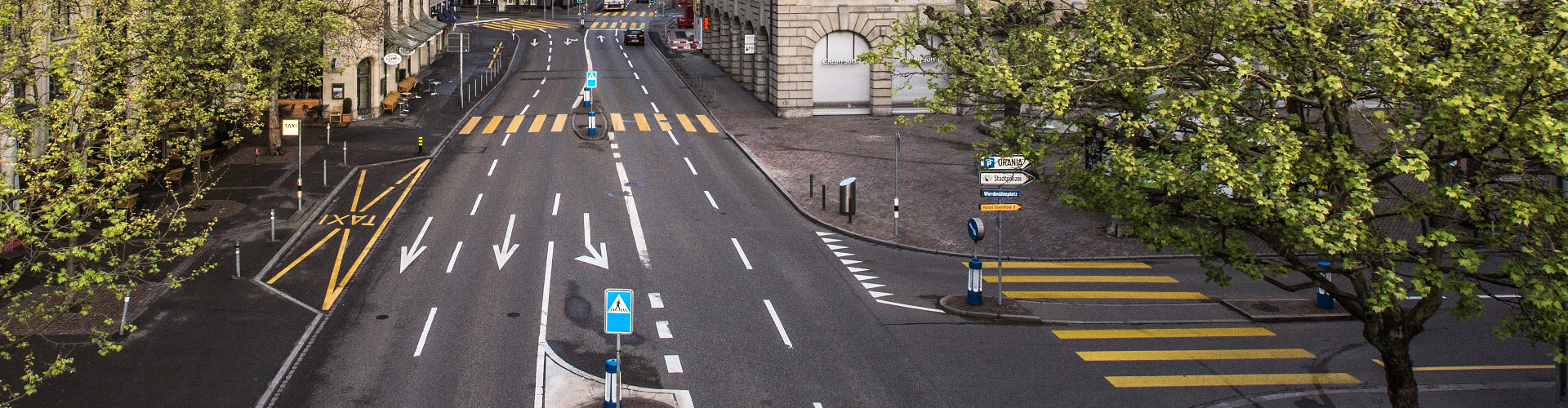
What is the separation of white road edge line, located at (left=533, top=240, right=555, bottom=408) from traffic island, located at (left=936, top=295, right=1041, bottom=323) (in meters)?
7.68

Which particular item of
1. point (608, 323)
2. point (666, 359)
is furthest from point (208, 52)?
point (608, 323)

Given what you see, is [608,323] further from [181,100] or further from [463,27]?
[463,27]

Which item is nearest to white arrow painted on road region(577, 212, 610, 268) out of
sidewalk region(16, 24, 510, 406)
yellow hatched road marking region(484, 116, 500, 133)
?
sidewalk region(16, 24, 510, 406)

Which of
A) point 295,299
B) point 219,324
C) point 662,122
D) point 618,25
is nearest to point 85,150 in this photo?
point 219,324

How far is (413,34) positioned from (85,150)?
44.3m

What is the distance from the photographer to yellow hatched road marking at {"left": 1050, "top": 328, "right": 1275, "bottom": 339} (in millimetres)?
21328

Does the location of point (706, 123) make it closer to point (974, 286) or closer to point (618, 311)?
point (974, 286)

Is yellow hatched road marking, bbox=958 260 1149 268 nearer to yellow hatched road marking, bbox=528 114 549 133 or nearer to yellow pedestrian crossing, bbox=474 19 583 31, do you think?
yellow hatched road marking, bbox=528 114 549 133

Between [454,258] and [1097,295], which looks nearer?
[1097,295]

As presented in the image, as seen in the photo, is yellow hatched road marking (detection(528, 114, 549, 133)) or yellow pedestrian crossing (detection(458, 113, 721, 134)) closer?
yellow hatched road marking (detection(528, 114, 549, 133))

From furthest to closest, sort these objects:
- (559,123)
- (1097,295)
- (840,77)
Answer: (840,77) → (559,123) → (1097,295)

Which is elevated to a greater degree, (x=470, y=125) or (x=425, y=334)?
(x=470, y=125)

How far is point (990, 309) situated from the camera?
22.8m

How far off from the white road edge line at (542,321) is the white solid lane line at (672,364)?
6.58 ft
